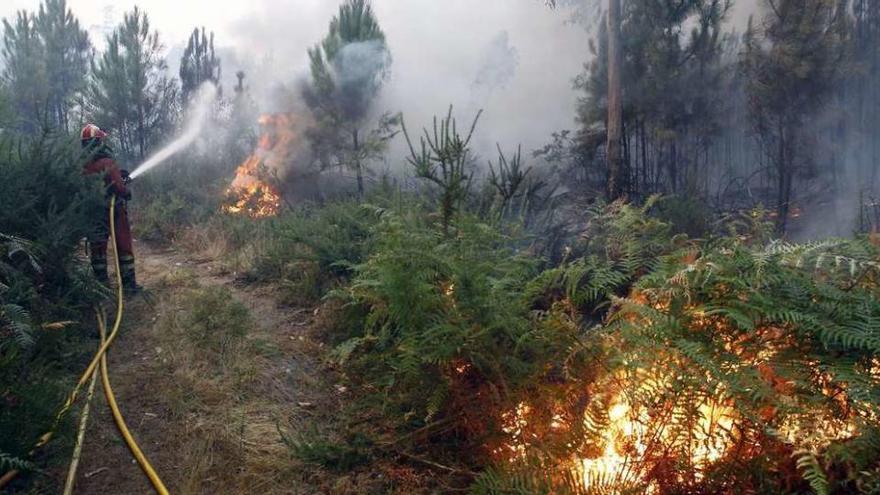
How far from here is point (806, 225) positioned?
15.8 metres

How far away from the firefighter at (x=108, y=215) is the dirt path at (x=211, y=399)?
42 cm

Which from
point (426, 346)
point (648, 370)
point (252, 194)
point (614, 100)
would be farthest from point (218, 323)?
point (614, 100)

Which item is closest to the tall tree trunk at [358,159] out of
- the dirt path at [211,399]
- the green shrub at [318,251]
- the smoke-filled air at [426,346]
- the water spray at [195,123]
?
the smoke-filled air at [426,346]

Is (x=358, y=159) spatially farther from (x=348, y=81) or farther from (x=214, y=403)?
(x=214, y=403)

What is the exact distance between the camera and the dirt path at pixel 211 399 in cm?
349

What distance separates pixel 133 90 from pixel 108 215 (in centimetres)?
1392

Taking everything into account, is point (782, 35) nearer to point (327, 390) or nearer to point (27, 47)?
point (327, 390)

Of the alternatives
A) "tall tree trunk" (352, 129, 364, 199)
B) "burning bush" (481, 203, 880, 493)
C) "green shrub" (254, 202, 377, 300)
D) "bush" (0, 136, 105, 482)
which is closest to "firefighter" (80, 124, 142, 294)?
"bush" (0, 136, 105, 482)

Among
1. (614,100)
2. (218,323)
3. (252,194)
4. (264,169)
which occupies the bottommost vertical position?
(218,323)

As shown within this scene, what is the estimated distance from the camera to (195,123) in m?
21.1

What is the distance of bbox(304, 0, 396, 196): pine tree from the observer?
1598cm

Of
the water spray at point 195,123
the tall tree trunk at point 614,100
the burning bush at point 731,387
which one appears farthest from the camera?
the water spray at point 195,123

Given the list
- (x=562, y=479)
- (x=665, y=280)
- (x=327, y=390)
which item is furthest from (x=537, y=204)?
(x=562, y=479)

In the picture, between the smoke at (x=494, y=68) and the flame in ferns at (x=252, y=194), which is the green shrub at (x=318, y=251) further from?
the smoke at (x=494, y=68)
